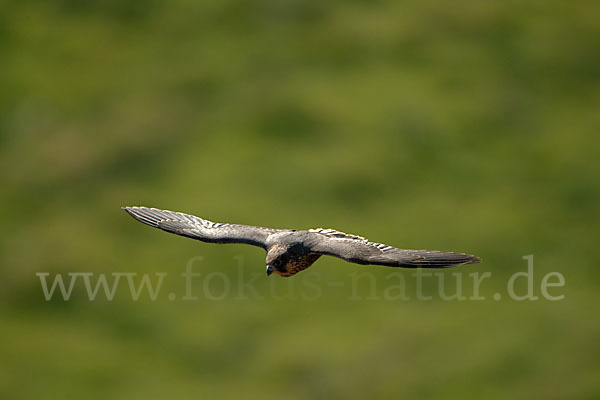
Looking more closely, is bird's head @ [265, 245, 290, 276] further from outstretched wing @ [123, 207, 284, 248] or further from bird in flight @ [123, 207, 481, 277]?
outstretched wing @ [123, 207, 284, 248]

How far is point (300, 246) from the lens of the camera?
50.4ft

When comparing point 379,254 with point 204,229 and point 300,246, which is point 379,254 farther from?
point 204,229

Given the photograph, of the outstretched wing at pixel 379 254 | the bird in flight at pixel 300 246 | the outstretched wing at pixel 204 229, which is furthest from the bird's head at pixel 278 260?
the outstretched wing at pixel 204 229

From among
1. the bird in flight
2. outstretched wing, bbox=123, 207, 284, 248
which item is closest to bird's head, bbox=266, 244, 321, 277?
the bird in flight

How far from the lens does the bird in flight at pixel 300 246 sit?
1363 cm

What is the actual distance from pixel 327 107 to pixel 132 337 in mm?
16982

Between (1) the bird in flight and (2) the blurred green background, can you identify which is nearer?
(1) the bird in flight

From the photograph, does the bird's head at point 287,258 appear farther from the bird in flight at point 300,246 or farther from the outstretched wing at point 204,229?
the outstretched wing at point 204,229

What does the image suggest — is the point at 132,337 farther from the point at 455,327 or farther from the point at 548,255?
the point at 548,255

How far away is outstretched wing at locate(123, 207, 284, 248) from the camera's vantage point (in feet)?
53.1

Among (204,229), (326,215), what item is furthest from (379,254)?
(326,215)

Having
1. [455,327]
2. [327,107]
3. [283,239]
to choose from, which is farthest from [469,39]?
[283,239]

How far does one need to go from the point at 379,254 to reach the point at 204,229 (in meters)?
3.76

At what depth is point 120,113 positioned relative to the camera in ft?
168
